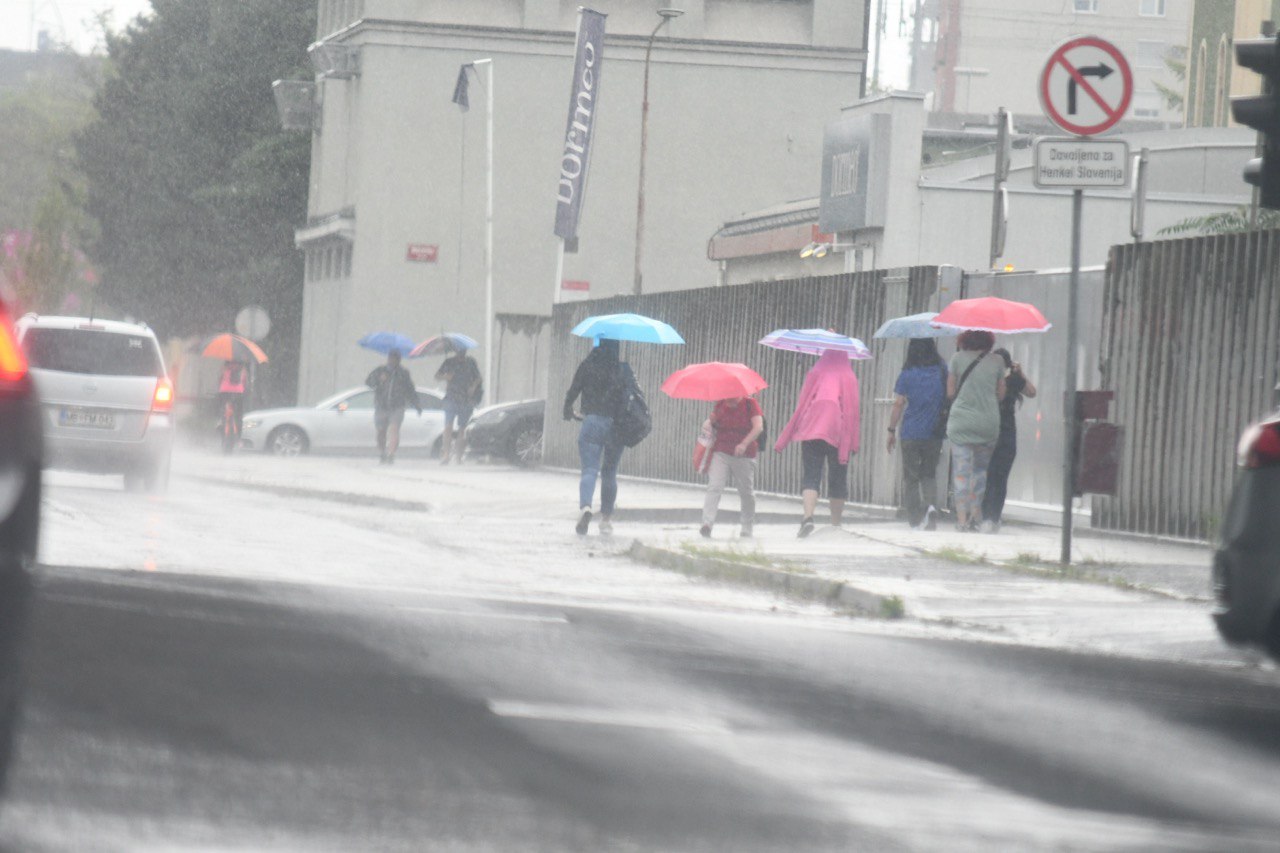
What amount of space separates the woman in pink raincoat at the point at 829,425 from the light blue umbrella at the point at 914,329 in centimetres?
94

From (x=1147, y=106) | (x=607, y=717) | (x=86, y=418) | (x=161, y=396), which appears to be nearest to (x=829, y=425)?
(x=161, y=396)

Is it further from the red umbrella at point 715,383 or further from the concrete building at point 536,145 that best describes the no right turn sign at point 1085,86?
the concrete building at point 536,145

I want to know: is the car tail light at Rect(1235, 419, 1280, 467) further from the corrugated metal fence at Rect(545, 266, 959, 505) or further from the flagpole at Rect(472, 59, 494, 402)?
the flagpole at Rect(472, 59, 494, 402)

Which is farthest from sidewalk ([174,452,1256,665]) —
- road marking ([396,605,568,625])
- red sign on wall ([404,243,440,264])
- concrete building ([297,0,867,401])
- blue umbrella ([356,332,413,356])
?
concrete building ([297,0,867,401])

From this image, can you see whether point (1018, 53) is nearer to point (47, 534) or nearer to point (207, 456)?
point (207, 456)

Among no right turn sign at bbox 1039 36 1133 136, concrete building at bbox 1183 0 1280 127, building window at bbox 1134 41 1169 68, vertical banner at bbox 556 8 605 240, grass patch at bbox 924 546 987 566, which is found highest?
building window at bbox 1134 41 1169 68

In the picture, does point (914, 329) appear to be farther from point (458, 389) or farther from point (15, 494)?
point (15, 494)

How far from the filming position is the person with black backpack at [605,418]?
1808 centimetres

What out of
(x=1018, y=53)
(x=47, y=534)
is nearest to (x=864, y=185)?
(x=47, y=534)

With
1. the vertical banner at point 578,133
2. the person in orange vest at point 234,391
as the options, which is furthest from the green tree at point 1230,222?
the person in orange vest at point 234,391

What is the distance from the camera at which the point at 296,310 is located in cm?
5625

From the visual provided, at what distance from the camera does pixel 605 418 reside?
711 inches

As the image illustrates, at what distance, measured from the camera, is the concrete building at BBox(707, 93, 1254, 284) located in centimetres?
2883

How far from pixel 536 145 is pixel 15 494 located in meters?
41.9
